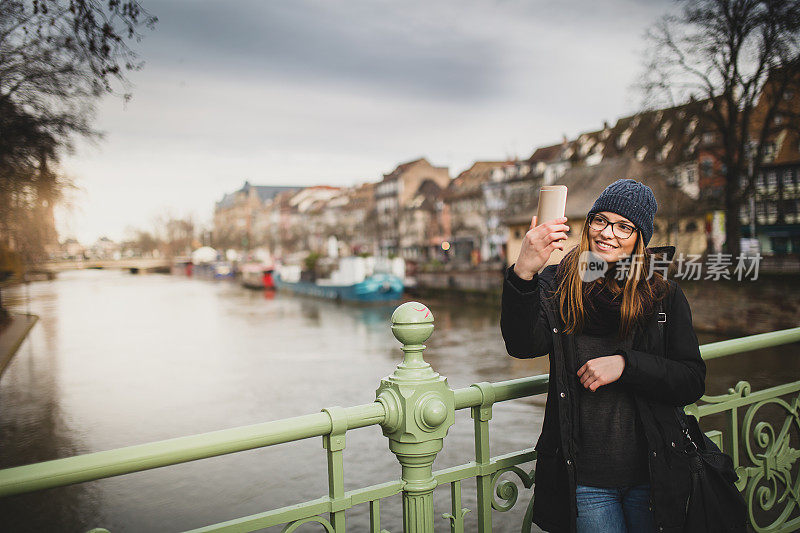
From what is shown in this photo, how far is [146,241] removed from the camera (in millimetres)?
103312

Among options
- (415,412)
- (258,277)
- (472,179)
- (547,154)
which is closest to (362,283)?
(258,277)

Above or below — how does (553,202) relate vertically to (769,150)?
below

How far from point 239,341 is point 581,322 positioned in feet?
61.1

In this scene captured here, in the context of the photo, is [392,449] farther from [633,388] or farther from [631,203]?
[631,203]

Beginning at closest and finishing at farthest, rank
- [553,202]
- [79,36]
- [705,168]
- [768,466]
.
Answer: [553,202]
[768,466]
[79,36]
[705,168]

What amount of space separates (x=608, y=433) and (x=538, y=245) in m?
0.66

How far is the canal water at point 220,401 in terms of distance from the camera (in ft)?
21.2

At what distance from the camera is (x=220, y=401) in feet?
36.8

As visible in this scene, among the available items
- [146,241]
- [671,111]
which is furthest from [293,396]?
[146,241]

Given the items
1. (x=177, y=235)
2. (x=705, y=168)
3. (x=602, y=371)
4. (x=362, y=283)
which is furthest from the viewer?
(x=177, y=235)

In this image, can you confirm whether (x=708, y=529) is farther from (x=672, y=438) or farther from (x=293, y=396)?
(x=293, y=396)

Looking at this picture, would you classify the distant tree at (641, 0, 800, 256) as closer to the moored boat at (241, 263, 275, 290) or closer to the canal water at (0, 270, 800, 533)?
the canal water at (0, 270, 800, 533)

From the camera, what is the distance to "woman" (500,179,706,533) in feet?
5.88

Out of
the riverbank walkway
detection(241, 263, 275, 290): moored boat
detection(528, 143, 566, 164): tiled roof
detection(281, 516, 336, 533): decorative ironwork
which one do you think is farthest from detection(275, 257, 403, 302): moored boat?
detection(281, 516, 336, 533): decorative ironwork
